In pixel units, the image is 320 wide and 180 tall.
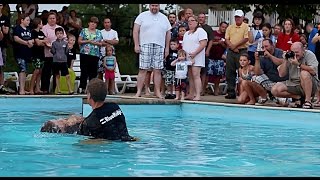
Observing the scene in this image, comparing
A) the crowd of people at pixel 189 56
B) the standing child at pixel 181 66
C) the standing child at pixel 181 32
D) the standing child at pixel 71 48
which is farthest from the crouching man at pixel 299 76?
the standing child at pixel 71 48

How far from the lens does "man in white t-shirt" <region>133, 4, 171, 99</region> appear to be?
11242 millimetres

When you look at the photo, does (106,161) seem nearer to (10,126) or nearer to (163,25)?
(10,126)

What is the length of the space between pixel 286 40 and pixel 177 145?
17.4 ft

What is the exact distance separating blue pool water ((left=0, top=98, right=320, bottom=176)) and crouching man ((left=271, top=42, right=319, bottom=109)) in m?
0.51

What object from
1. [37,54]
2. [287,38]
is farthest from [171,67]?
[37,54]

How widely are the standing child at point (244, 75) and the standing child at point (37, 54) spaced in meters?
3.86

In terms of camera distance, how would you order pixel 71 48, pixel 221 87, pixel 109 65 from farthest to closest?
pixel 221 87 < pixel 71 48 < pixel 109 65

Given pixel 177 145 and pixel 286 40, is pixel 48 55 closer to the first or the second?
pixel 286 40

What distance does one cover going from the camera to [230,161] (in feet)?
17.6

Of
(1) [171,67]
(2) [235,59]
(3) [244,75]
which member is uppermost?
(2) [235,59]

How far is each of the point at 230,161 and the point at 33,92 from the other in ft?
25.1

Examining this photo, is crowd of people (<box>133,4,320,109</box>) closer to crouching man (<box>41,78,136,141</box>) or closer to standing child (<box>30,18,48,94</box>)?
standing child (<box>30,18,48,94</box>)

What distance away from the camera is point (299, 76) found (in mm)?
9664

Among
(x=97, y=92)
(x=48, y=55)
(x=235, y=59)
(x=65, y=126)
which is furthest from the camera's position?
(x=48, y=55)
